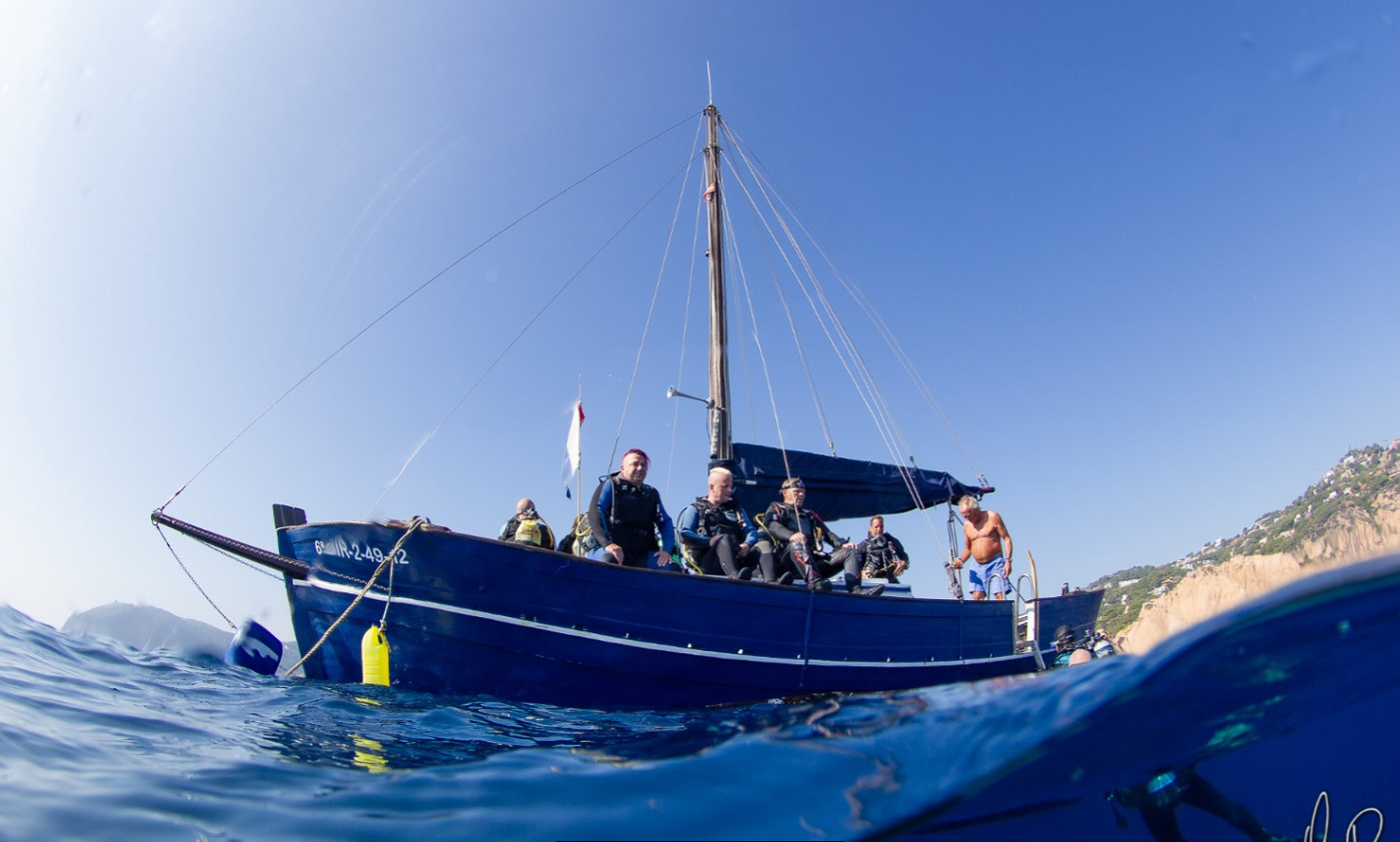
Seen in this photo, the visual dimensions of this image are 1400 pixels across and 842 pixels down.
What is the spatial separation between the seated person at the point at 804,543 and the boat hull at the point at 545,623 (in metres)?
0.86

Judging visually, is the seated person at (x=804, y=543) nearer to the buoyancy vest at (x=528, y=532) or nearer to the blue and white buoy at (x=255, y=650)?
the buoyancy vest at (x=528, y=532)

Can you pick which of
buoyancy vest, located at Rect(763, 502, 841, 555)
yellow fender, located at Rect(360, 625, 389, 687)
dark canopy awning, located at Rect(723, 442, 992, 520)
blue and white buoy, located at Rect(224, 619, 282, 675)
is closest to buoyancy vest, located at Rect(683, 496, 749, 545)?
buoyancy vest, located at Rect(763, 502, 841, 555)

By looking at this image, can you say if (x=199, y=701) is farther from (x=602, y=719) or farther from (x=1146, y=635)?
(x=1146, y=635)

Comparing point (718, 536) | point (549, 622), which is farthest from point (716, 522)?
point (549, 622)

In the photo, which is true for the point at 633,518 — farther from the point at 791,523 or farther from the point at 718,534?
the point at 791,523

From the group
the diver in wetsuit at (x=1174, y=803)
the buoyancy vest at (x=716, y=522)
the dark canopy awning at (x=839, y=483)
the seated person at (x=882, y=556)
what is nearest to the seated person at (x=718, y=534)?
the buoyancy vest at (x=716, y=522)

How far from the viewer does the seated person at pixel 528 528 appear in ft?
25.0

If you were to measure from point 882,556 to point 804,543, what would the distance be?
2272 mm

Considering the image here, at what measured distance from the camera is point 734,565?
247 inches

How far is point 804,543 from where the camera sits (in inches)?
263

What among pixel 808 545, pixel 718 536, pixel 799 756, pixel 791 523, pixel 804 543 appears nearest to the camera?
pixel 799 756

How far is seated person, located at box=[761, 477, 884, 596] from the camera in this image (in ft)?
22.1

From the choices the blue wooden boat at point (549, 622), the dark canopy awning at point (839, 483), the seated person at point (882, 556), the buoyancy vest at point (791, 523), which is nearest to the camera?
the blue wooden boat at point (549, 622)

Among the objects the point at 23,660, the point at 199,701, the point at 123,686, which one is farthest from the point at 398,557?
the point at 23,660
